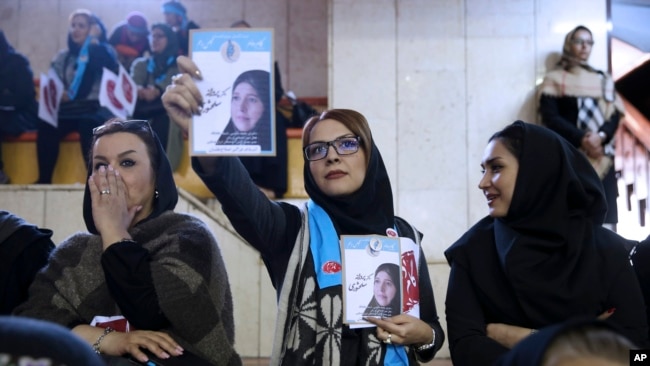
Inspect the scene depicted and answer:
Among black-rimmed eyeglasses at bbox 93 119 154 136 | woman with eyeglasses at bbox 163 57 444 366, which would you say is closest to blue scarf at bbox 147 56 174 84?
black-rimmed eyeglasses at bbox 93 119 154 136

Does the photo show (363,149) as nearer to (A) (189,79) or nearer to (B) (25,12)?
(A) (189,79)

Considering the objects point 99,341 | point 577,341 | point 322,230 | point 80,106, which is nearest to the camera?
point 577,341

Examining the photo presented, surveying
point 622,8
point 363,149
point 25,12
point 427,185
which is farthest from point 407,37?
point 25,12

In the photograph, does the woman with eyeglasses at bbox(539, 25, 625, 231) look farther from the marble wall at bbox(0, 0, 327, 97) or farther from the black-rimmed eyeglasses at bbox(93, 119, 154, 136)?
the marble wall at bbox(0, 0, 327, 97)

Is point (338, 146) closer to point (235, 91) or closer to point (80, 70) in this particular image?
point (235, 91)

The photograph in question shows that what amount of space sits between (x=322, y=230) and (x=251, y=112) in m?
0.49

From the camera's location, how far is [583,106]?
6293 millimetres

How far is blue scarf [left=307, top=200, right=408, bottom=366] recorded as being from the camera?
8.46 ft

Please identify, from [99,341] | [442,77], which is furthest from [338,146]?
[442,77]

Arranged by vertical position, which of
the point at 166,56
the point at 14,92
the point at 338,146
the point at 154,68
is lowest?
the point at 338,146

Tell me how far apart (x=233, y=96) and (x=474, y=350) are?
1.21 metres

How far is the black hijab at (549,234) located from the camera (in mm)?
2648

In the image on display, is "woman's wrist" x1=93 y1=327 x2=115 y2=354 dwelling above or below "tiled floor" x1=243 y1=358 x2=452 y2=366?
above

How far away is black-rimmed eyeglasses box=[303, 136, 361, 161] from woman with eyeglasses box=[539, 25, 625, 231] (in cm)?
388
